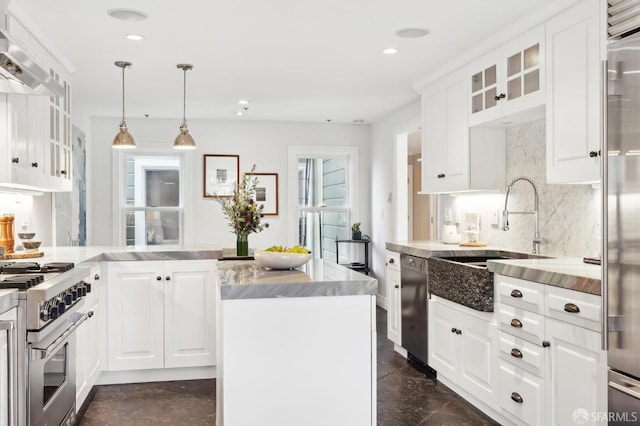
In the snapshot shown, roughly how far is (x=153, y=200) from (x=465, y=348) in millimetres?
4690

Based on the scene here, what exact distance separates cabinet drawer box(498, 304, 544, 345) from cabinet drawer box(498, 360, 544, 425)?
0.19m

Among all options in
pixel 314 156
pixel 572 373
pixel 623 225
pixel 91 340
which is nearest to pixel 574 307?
pixel 572 373

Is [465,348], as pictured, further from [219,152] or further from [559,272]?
[219,152]

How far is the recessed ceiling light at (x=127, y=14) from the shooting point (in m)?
→ 3.24

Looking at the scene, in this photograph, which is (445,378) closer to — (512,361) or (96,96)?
(512,361)

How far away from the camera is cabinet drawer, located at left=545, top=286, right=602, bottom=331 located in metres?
2.35

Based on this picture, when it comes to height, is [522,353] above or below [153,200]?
below

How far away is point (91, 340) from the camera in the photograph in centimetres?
361

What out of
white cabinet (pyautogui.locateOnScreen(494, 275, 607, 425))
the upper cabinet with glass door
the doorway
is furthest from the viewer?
the doorway

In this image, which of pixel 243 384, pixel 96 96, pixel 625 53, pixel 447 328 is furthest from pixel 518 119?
pixel 96 96

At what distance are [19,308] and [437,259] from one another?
2.56 m

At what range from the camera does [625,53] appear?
1.99m

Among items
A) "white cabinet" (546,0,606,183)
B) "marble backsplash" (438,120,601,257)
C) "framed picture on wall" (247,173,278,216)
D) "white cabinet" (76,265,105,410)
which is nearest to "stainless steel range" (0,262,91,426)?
"white cabinet" (76,265,105,410)

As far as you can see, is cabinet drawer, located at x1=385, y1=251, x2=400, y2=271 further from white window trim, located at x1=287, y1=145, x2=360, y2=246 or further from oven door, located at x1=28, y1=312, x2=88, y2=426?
white window trim, located at x1=287, y1=145, x2=360, y2=246
